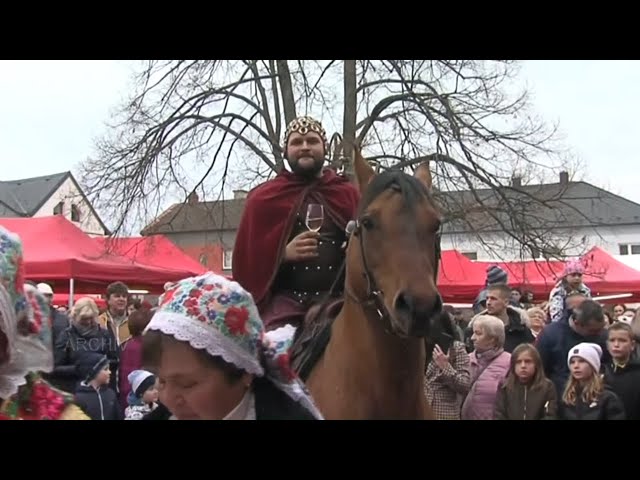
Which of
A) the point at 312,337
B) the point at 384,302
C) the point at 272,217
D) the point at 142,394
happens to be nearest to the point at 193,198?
the point at 142,394

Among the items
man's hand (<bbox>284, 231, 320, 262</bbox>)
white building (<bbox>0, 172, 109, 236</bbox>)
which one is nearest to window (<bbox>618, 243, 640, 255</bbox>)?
white building (<bbox>0, 172, 109, 236</bbox>)

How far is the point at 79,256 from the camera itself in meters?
12.9

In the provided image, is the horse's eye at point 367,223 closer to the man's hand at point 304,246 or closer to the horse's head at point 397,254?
the horse's head at point 397,254

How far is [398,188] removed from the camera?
3.78 metres

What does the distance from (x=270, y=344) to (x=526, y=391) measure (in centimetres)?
393

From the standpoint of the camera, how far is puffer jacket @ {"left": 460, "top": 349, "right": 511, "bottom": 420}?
6.15 meters

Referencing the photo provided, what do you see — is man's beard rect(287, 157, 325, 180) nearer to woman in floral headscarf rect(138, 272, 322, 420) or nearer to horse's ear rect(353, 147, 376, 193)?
horse's ear rect(353, 147, 376, 193)

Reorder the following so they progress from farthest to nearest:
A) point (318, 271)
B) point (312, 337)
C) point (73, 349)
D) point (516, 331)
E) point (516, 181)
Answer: point (516, 181) → point (516, 331) → point (73, 349) → point (318, 271) → point (312, 337)

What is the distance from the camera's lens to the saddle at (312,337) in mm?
4242

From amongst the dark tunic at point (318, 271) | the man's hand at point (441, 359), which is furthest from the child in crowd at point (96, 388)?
the man's hand at point (441, 359)

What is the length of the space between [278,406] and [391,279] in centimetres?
115

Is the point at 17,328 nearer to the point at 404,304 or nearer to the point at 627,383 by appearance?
the point at 404,304

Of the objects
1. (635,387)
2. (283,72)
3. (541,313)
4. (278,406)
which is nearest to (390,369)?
(278,406)
